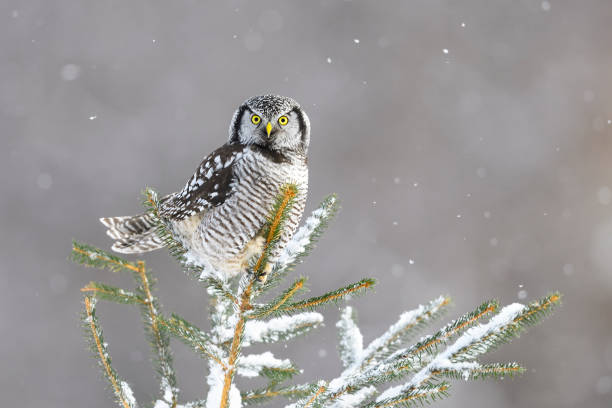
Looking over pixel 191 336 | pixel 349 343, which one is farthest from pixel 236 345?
pixel 349 343

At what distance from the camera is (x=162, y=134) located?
9.88m

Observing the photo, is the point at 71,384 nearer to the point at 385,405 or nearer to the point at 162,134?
the point at 162,134

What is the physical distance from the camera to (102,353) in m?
1.55

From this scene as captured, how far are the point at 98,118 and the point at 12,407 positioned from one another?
4.39 m

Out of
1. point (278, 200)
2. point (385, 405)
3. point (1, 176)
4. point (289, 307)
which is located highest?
point (1, 176)

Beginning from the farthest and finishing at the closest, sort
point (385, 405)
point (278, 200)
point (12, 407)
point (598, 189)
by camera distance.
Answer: point (598, 189) < point (12, 407) < point (278, 200) < point (385, 405)

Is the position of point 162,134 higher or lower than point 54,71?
lower

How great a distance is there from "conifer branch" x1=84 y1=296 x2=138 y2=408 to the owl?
0.84m

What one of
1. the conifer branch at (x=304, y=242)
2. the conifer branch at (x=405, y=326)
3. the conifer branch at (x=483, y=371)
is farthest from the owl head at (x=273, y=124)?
the conifer branch at (x=483, y=371)

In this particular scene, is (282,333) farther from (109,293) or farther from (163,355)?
(109,293)

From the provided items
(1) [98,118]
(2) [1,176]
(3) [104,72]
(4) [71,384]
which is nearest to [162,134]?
(1) [98,118]

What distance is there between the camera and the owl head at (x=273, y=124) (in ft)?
8.46

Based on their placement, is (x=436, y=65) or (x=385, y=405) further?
(x=436, y=65)

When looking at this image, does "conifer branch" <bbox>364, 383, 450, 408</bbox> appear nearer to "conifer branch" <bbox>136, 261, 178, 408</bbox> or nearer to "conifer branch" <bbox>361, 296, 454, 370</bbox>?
"conifer branch" <bbox>361, 296, 454, 370</bbox>
